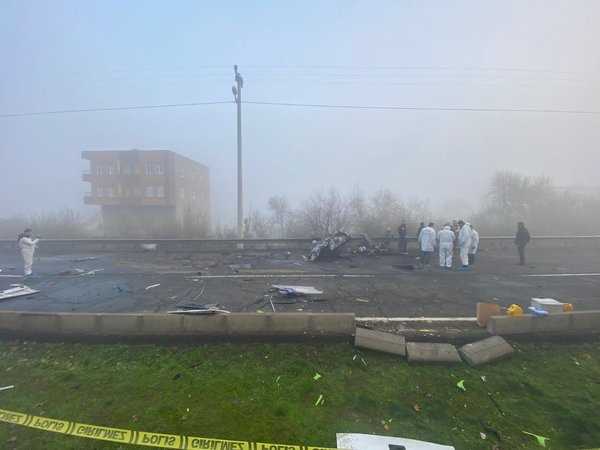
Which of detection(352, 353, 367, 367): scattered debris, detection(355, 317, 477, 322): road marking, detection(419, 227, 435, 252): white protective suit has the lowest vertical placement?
detection(352, 353, 367, 367): scattered debris

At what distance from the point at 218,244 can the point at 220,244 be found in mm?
100

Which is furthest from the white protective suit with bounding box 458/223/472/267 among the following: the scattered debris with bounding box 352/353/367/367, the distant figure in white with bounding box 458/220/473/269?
the scattered debris with bounding box 352/353/367/367

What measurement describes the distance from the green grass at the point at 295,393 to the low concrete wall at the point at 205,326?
194 mm


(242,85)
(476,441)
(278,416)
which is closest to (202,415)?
(278,416)

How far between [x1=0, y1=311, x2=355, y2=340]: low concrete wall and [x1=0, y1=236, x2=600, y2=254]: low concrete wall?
9594mm

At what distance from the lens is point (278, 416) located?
290 cm

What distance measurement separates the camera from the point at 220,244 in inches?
572

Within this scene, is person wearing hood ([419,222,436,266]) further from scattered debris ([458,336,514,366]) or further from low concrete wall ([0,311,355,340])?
low concrete wall ([0,311,355,340])

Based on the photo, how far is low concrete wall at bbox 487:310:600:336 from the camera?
4559mm

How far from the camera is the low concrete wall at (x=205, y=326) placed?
4473mm

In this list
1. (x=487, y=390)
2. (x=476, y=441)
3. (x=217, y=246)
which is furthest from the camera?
(x=217, y=246)

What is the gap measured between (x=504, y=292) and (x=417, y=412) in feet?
19.1

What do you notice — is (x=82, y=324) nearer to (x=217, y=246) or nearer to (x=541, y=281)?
(x=217, y=246)

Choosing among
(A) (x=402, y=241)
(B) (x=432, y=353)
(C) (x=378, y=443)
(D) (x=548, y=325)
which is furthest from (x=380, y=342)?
(A) (x=402, y=241)
